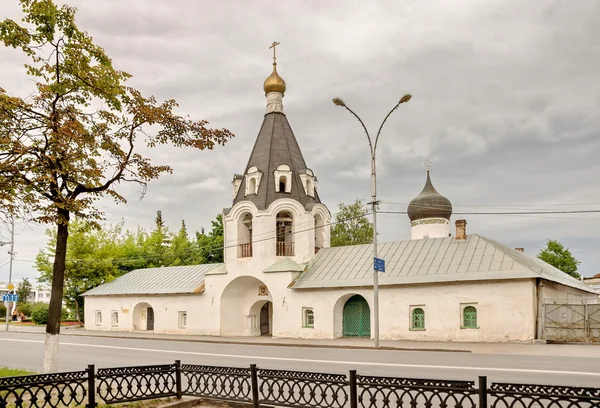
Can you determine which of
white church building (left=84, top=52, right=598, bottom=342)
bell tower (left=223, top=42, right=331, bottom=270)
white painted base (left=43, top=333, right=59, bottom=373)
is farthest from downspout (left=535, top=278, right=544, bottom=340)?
white painted base (left=43, top=333, right=59, bottom=373)

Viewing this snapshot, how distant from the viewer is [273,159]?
1107 inches

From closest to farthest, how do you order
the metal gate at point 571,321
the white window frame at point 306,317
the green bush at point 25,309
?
the metal gate at point 571,321 → the white window frame at point 306,317 → the green bush at point 25,309

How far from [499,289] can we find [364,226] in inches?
1140

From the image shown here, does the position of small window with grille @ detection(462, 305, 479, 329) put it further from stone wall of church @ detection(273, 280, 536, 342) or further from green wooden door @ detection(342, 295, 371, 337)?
green wooden door @ detection(342, 295, 371, 337)

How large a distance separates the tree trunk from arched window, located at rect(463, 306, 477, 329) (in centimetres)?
1544

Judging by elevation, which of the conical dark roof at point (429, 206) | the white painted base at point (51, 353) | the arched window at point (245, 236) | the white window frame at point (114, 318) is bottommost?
the white window frame at point (114, 318)

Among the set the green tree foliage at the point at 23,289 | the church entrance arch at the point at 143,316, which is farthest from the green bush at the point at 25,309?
the church entrance arch at the point at 143,316

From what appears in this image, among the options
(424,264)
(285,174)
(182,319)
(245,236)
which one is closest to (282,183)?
(285,174)

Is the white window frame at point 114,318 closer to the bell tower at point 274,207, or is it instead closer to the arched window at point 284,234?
the bell tower at point 274,207

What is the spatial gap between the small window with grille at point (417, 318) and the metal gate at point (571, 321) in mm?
4545

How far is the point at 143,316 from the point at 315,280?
13.6m

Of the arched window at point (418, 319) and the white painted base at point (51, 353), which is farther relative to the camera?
the arched window at point (418, 319)

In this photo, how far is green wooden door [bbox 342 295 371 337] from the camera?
80.4 feet

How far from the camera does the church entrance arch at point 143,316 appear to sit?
3319 cm
